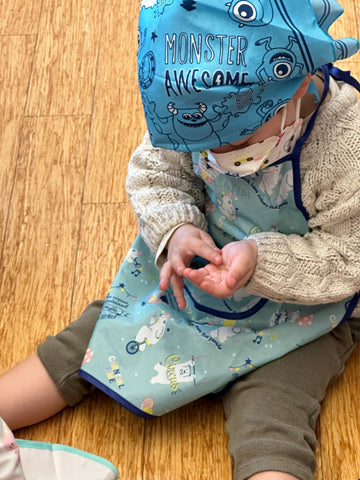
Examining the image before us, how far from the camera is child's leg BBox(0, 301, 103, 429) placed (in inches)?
41.6

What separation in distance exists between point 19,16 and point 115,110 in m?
0.37

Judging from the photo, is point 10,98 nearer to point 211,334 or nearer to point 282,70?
point 211,334

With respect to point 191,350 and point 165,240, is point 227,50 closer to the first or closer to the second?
point 165,240

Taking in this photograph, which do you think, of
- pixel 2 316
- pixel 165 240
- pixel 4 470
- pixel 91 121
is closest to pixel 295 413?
pixel 165 240

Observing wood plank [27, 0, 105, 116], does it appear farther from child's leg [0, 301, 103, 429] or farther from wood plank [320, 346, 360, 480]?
wood plank [320, 346, 360, 480]

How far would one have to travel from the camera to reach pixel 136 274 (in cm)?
111

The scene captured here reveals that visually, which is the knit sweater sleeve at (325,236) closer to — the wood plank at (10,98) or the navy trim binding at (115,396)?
the navy trim binding at (115,396)

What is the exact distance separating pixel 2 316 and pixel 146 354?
30 centimetres

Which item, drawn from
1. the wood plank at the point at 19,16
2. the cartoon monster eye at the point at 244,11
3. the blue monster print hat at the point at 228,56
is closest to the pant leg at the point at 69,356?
the blue monster print hat at the point at 228,56

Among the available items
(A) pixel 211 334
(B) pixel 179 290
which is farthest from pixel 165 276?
(A) pixel 211 334

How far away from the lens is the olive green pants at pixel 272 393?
948 mm

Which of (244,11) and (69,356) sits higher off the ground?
(244,11)

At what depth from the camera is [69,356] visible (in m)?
1.08

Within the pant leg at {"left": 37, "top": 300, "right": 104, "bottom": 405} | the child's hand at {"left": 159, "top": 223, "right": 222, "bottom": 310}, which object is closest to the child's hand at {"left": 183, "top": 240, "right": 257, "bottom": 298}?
the child's hand at {"left": 159, "top": 223, "right": 222, "bottom": 310}
